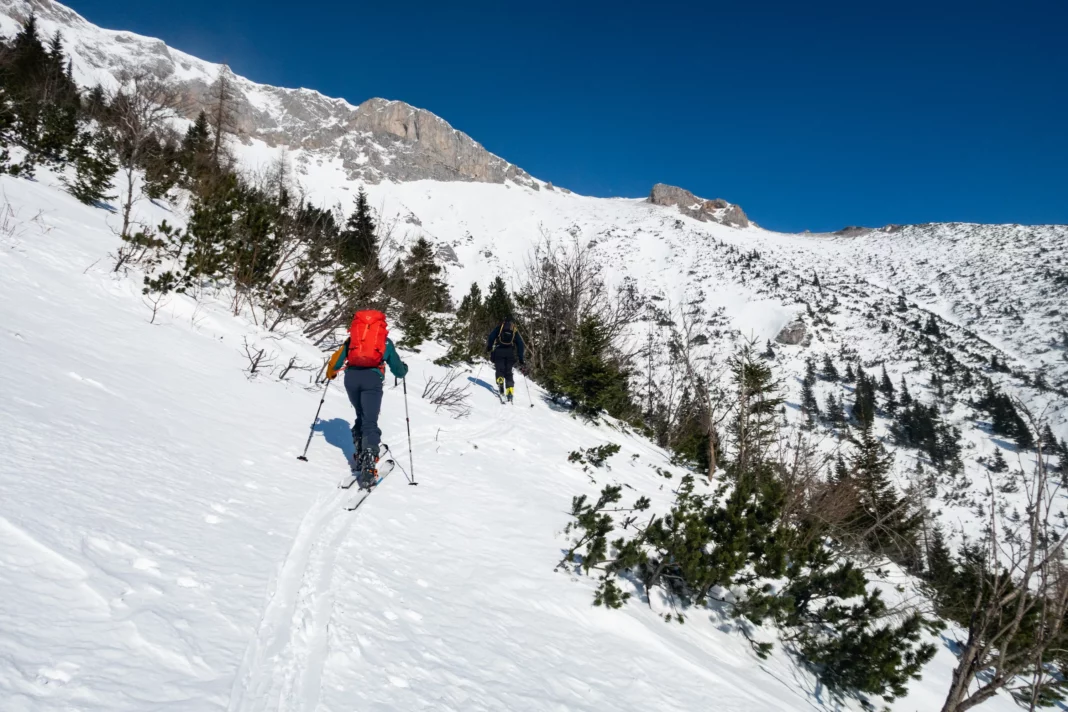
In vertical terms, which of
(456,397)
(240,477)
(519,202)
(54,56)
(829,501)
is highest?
(519,202)

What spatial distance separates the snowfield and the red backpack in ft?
4.15

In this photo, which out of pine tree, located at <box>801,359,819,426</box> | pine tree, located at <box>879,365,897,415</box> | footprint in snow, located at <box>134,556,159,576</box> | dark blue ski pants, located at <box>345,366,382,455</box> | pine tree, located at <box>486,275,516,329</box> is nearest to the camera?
footprint in snow, located at <box>134,556,159,576</box>

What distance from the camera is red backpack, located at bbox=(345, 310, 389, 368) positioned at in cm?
583

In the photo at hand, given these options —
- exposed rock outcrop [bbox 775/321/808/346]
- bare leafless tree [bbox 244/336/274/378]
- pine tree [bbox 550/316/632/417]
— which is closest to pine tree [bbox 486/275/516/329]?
pine tree [bbox 550/316/632/417]

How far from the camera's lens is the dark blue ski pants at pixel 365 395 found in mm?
5695

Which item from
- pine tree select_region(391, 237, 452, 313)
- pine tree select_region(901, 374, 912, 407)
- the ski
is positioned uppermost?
pine tree select_region(901, 374, 912, 407)

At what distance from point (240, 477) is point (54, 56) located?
1750 inches

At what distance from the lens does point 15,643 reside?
1753 mm

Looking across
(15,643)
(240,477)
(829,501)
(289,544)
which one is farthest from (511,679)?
(829,501)

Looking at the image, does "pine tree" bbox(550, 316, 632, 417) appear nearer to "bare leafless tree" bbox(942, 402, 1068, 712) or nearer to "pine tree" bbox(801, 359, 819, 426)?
"bare leafless tree" bbox(942, 402, 1068, 712)

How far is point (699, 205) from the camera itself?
16862 centimetres

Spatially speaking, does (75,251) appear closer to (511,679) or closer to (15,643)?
(15,643)

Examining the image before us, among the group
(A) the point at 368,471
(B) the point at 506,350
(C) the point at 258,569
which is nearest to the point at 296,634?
(C) the point at 258,569

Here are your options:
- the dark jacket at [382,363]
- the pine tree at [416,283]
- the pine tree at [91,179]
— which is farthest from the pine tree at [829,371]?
the pine tree at [91,179]
